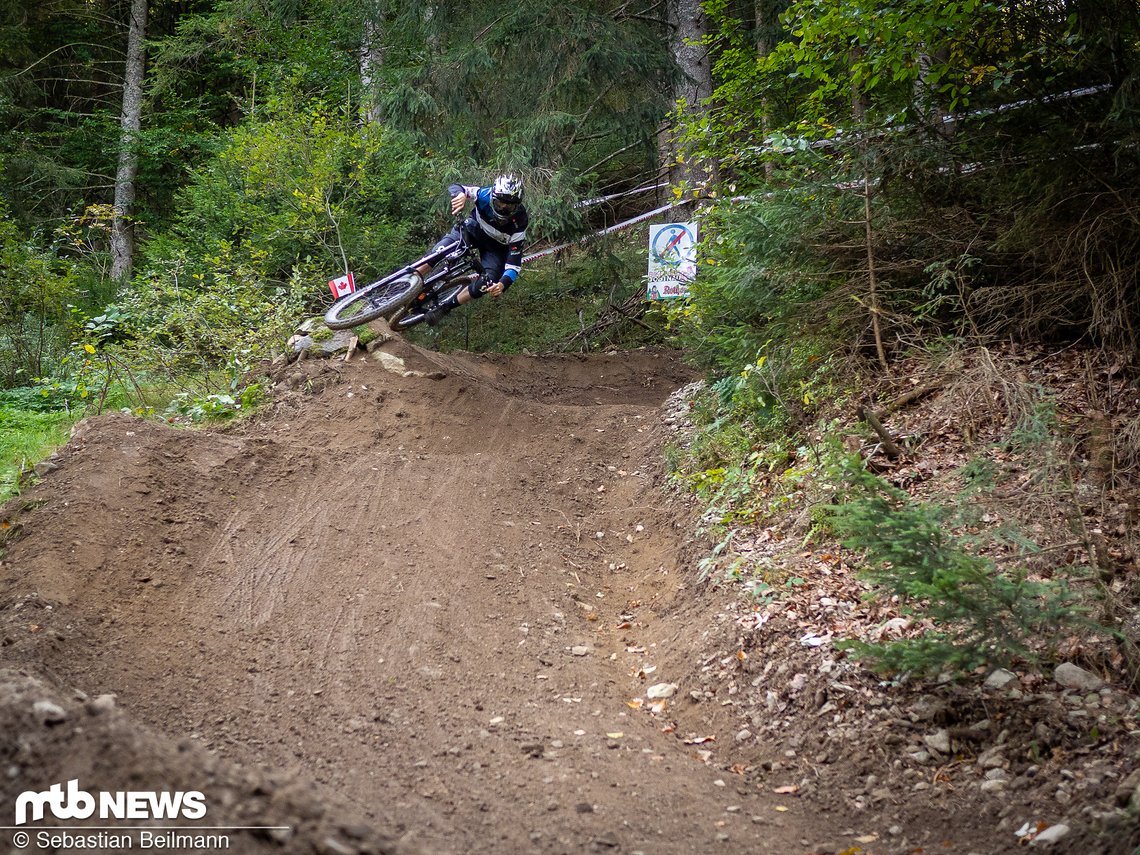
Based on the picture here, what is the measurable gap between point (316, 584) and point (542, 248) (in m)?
15.1

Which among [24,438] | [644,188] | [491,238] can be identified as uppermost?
[644,188]

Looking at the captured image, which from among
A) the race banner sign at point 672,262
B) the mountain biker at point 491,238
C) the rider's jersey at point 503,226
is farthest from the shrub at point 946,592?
the rider's jersey at point 503,226

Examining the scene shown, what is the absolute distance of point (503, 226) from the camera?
10750mm

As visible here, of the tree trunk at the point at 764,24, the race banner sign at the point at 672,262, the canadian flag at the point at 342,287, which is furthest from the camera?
the tree trunk at the point at 764,24

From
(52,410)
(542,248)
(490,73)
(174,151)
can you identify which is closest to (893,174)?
(490,73)

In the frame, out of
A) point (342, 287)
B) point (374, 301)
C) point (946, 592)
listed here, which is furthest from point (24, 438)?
point (946, 592)

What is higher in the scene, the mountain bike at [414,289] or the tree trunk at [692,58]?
the tree trunk at [692,58]

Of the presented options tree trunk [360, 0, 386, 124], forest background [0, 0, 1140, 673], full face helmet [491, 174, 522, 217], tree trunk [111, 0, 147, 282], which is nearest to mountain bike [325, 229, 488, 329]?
full face helmet [491, 174, 522, 217]

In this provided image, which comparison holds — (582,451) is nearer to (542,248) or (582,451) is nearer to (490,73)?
(490,73)

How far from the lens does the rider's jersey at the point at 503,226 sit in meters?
Answer: 10.7

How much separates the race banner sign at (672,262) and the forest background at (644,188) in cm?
53

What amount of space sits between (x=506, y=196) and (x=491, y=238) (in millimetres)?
636

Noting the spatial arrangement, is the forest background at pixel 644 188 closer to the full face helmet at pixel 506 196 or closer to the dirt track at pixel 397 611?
the dirt track at pixel 397 611

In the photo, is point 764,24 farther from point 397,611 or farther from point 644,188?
point 397,611
